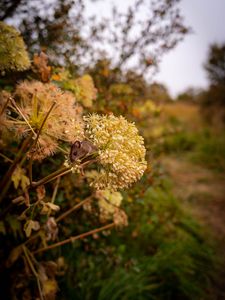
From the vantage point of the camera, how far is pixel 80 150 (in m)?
1.15

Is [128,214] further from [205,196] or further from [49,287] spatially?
[205,196]

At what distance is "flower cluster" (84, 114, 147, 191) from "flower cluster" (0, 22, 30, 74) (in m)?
0.63

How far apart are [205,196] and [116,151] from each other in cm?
499

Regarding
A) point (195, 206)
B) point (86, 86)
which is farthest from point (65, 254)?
point (195, 206)

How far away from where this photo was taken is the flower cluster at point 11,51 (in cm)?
154

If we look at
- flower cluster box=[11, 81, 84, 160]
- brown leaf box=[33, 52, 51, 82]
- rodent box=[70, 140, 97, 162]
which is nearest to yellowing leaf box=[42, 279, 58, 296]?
flower cluster box=[11, 81, 84, 160]

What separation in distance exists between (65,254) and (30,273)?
643 mm

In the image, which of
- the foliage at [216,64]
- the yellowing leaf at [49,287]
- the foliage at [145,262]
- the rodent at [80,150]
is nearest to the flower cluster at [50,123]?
the rodent at [80,150]

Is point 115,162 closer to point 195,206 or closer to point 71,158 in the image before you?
point 71,158

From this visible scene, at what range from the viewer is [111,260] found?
2.52 metres

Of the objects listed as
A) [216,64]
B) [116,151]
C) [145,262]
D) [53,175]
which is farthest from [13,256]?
[216,64]

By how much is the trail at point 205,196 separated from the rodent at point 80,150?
9.02 feet

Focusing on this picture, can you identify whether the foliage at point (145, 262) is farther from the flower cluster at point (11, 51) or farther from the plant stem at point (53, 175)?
the flower cluster at point (11, 51)

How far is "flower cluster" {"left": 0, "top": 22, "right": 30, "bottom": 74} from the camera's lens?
1.54m
